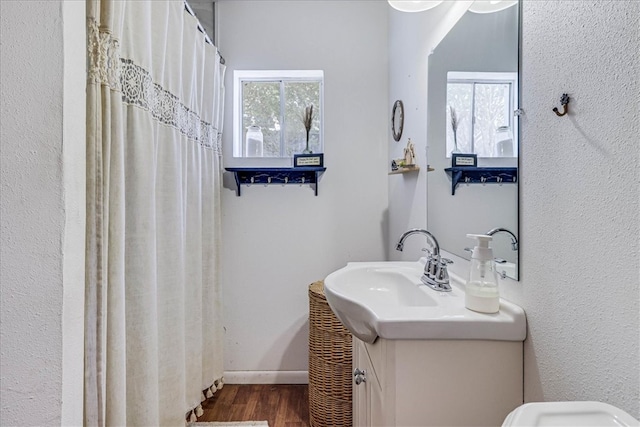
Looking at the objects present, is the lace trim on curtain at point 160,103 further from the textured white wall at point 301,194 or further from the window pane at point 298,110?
the window pane at point 298,110

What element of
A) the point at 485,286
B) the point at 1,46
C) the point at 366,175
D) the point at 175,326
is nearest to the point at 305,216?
the point at 366,175

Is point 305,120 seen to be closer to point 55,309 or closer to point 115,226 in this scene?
point 115,226

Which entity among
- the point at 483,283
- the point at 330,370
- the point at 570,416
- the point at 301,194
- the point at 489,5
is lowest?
the point at 330,370

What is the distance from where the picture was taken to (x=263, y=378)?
2.02 meters

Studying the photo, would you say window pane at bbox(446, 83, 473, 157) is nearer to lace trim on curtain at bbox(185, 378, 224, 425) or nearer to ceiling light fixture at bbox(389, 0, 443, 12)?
ceiling light fixture at bbox(389, 0, 443, 12)

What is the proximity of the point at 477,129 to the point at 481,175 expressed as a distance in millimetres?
154

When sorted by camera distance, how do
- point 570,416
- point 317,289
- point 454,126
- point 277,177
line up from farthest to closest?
point 277,177 < point 317,289 < point 454,126 < point 570,416

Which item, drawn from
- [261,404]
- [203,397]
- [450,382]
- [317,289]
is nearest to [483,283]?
[450,382]

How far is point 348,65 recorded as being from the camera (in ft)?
6.72

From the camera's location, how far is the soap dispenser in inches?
30.4

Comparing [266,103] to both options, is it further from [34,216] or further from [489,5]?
[34,216]

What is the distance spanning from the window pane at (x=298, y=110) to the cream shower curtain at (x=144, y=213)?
61 cm

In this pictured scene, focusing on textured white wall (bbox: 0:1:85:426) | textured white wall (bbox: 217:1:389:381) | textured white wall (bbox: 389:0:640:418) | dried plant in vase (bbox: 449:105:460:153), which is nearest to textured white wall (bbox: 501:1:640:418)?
textured white wall (bbox: 389:0:640:418)

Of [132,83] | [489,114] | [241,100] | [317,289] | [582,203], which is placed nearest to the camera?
[582,203]
